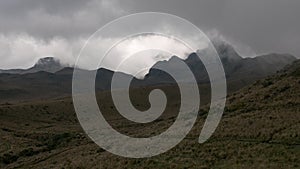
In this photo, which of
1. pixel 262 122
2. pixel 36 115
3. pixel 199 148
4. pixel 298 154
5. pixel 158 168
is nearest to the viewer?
pixel 298 154

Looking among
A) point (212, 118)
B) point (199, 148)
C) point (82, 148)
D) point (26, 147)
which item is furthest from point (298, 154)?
point (26, 147)

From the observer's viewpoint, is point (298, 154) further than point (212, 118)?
No

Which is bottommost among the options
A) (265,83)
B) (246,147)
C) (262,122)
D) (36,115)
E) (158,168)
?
(36,115)

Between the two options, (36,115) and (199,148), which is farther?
(36,115)

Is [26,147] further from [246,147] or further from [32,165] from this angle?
[246,147]

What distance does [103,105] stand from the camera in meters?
118

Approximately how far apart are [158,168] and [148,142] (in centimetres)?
1013

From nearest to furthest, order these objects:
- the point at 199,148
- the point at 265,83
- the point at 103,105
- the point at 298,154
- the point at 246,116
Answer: the point at 298,154 → the point at 199,148 → the point at 246,116 → the point at 265,83 → the point at 103,105

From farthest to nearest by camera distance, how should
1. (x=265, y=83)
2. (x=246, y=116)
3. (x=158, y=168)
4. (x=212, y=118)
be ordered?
1. (x=265, y=83)
2. (x=212, y=118)
3. (x=246, y=116)
4. (x=158, y=168)

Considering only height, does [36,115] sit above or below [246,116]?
below

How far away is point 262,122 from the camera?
1656 inches

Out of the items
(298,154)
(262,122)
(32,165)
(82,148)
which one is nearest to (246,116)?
(262,122)

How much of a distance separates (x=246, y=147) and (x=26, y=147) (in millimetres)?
34767

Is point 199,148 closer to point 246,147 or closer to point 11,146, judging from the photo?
point 246,147
